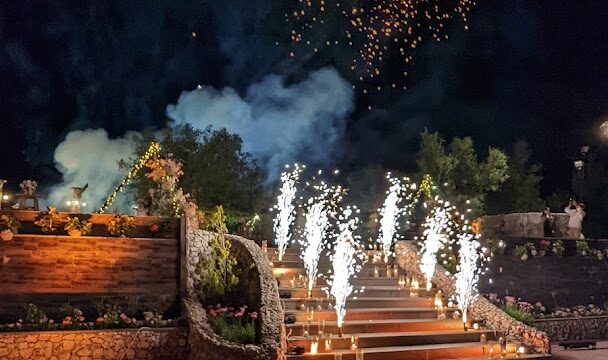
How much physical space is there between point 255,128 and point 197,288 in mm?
16334

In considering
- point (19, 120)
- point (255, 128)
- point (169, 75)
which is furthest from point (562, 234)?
point (19, 120)

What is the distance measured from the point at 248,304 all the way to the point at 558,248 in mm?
9826

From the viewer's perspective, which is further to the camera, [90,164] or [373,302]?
[90,164]

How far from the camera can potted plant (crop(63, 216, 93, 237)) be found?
11406mm

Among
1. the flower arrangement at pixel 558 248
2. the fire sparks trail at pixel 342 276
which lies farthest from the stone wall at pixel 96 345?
the flower arrangement at pixel 558 248

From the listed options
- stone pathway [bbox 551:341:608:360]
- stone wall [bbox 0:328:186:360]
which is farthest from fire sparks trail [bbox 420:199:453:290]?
stone wall [bbox 0:328:186:360]

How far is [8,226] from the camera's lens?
10.9 m

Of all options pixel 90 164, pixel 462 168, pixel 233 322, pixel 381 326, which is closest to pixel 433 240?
pixel 381 326

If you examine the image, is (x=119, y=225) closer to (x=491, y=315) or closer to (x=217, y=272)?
(x=217, y=272)

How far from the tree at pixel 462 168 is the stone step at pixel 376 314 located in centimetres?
1142

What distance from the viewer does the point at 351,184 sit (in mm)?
26422

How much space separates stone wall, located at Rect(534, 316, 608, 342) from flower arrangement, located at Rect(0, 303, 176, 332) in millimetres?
8573

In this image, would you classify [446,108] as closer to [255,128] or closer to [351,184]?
[351,184]

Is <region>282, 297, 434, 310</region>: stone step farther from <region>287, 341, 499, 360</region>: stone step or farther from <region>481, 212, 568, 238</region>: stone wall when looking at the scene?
<region>481, 212, 568, 238</region>: stone wall
